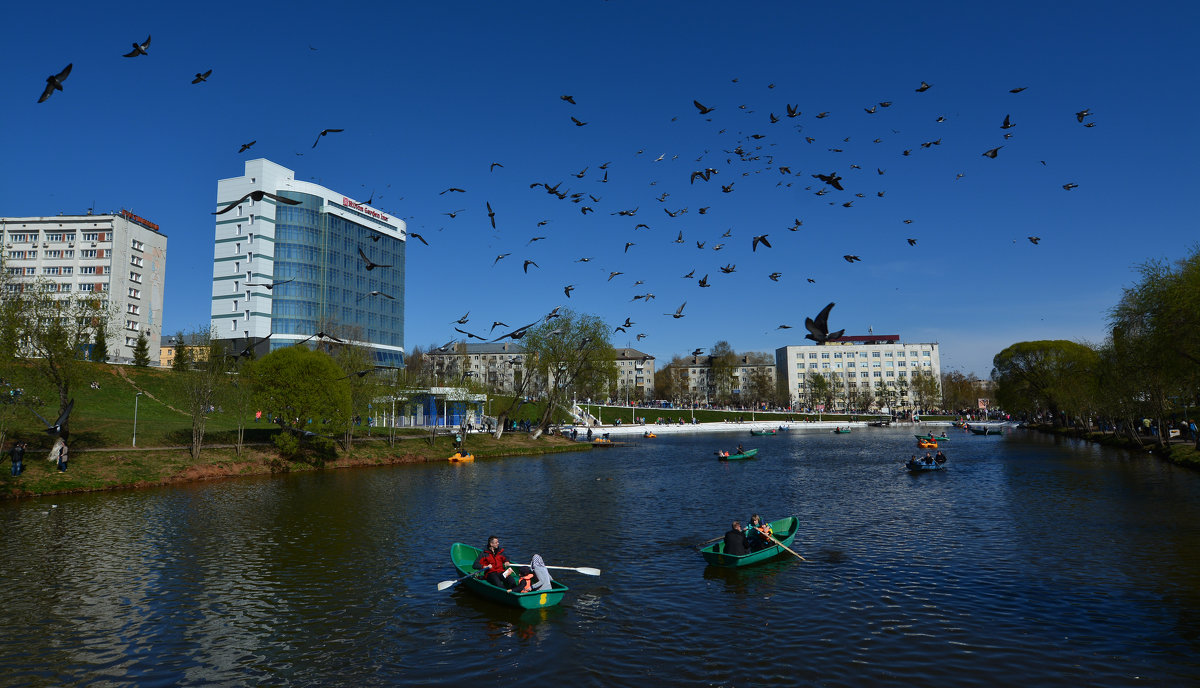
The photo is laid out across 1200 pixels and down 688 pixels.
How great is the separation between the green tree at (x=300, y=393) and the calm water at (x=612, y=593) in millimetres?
15647

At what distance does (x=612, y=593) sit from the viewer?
Result: 20828mm

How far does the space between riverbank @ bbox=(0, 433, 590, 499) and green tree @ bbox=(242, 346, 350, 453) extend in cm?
347

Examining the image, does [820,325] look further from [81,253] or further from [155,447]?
[81,253]

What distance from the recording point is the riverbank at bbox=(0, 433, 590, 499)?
3966cm

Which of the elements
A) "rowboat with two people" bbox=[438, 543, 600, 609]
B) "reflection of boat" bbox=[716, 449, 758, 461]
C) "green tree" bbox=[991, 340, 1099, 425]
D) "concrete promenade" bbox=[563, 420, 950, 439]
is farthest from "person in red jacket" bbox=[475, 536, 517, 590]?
"green tree" bbox=[991, 340, 1099, 425]

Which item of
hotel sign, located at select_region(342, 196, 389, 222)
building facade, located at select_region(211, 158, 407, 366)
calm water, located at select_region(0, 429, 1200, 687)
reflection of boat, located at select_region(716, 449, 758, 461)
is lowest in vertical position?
calm water, located at select_region(0, 429, 1200, 687)

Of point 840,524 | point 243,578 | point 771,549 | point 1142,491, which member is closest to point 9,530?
point 243,578

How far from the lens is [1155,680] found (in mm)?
13727

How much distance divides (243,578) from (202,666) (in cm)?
806

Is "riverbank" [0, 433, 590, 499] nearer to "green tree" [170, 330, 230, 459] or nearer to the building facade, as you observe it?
"green tree" [170, 330, 230, 459]

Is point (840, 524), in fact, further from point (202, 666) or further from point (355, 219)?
point (355, 219)

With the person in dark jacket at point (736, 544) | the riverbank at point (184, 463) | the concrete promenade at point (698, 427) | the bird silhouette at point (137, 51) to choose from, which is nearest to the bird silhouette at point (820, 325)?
the person in dark jacket at point (736, 544)

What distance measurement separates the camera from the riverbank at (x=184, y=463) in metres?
39.7

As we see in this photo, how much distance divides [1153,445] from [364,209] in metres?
146
